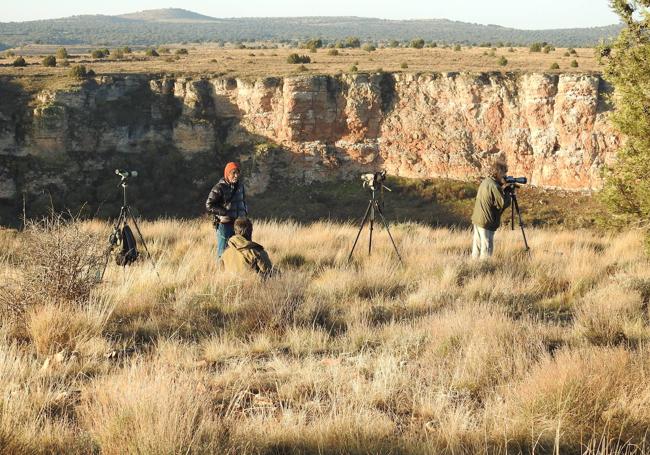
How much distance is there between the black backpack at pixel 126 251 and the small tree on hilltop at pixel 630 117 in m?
6.91

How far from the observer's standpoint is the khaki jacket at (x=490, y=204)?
28.6ft

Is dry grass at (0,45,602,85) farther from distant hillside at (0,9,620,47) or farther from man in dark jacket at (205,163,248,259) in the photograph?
distant hillside at (0,9,620,47)

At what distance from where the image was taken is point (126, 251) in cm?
824

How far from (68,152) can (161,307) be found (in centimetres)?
2775

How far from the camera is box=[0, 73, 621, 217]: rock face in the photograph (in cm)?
2967

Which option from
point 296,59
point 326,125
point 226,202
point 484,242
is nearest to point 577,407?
point 484,242

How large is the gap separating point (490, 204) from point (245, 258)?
3829mm

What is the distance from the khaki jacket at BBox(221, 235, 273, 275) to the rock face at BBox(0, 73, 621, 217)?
25300mm

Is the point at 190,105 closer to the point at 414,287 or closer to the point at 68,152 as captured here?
the point at 68,152

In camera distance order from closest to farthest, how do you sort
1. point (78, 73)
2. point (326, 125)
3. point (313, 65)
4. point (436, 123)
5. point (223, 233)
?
point (223, 233) < point (78, 73) < point (436, 123) < point (326, 125) < point (313, 65)

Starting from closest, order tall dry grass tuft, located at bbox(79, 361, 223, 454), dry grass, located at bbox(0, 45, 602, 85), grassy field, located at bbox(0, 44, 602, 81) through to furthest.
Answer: tall dry grass tuft, located at bbox(79, 361, 223, 454)
dry grass, located at bbox(0, 45, 602, 85)
grassy field, located at bbox(0, 44, 602, 81)

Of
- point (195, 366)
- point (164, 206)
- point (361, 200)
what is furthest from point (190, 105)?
point (195, 366)

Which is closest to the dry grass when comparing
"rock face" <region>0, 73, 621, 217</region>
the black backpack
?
"rock face" <region>0, 73, 621, 217</region>

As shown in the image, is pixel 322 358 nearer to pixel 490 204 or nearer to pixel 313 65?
pixel 490 204
